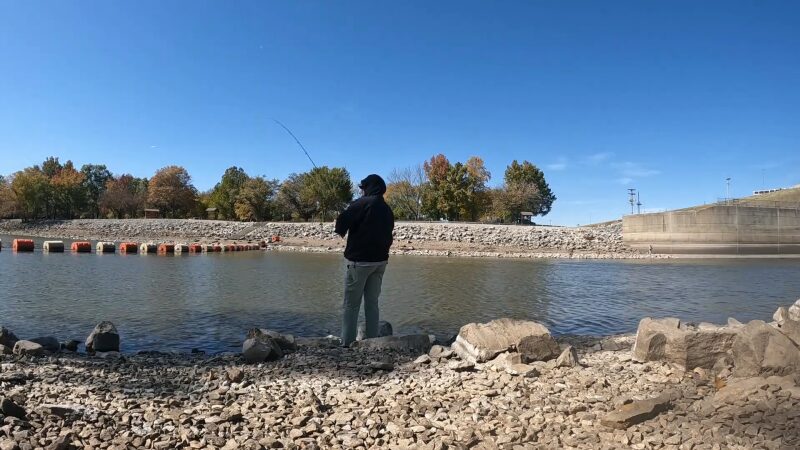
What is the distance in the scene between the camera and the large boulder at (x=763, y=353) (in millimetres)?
4504

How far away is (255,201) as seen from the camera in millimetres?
81875

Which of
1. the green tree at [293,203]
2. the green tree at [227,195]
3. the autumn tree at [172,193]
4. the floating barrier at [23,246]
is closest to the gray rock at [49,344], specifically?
the floating barrier at [23,246]

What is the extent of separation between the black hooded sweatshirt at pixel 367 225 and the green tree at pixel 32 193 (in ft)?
369

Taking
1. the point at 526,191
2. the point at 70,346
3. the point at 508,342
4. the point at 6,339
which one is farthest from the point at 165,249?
the point at 526,191

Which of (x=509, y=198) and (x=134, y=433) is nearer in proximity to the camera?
(x=134, y=433)

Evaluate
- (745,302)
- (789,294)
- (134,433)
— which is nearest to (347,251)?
(134,433)

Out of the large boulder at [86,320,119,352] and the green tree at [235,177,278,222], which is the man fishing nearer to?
the large boulder at [86,320,119,352]

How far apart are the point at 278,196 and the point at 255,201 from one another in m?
4.02

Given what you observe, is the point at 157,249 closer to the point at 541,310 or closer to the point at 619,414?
the point at 541,310

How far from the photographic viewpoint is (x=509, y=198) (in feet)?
262

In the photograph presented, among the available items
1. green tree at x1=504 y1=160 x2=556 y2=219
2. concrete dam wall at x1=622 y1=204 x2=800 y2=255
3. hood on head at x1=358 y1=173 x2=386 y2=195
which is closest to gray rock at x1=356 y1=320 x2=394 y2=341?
hood on head at x1=358 y1=173 x2=386 y2=195

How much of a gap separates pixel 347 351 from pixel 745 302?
46.0 ft

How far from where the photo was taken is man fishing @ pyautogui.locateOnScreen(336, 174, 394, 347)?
22.7 ft

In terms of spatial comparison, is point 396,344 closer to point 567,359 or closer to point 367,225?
point 367,225
